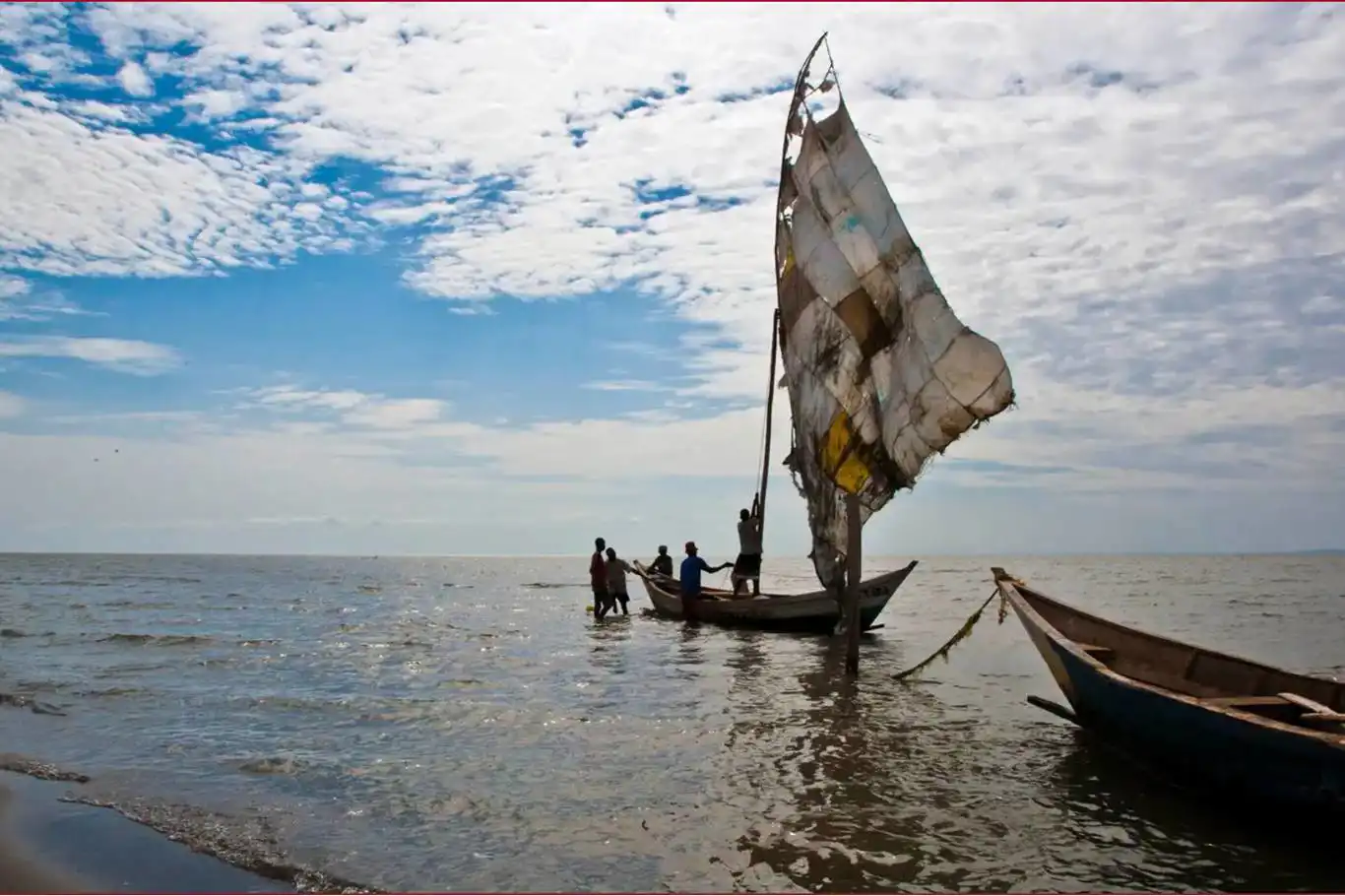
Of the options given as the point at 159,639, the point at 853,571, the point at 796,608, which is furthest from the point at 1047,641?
the point at 159,639

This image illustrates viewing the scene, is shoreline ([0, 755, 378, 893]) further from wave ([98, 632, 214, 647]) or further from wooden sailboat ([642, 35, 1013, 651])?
wave ([98, 632, 214, 647])

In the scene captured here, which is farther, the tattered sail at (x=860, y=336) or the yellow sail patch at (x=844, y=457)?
the yellow sail patch at (x=844, y=457)

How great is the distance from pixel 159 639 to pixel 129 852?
746 inches

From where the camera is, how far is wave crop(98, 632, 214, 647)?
75.0ft

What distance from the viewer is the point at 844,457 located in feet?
46.3

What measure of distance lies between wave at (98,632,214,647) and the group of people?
10.5 meters

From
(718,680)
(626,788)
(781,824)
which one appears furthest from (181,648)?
(781,824)

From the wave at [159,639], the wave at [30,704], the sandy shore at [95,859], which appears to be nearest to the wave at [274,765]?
the sandy shore at [95,859]

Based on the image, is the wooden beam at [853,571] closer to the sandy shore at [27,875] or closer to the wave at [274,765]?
the wave at [274,765]

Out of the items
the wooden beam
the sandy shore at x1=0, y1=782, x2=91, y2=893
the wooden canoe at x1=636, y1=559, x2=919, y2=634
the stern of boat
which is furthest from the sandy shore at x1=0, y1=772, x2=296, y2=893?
the wooden canoe at x1=636, y1=559, x2=919, y2=634

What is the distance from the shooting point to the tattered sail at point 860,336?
11.9 meters

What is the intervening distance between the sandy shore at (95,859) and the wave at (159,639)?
16191mm

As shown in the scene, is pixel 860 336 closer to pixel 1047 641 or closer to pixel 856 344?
pixel 856 344

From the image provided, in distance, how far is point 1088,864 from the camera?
6.87 meters
